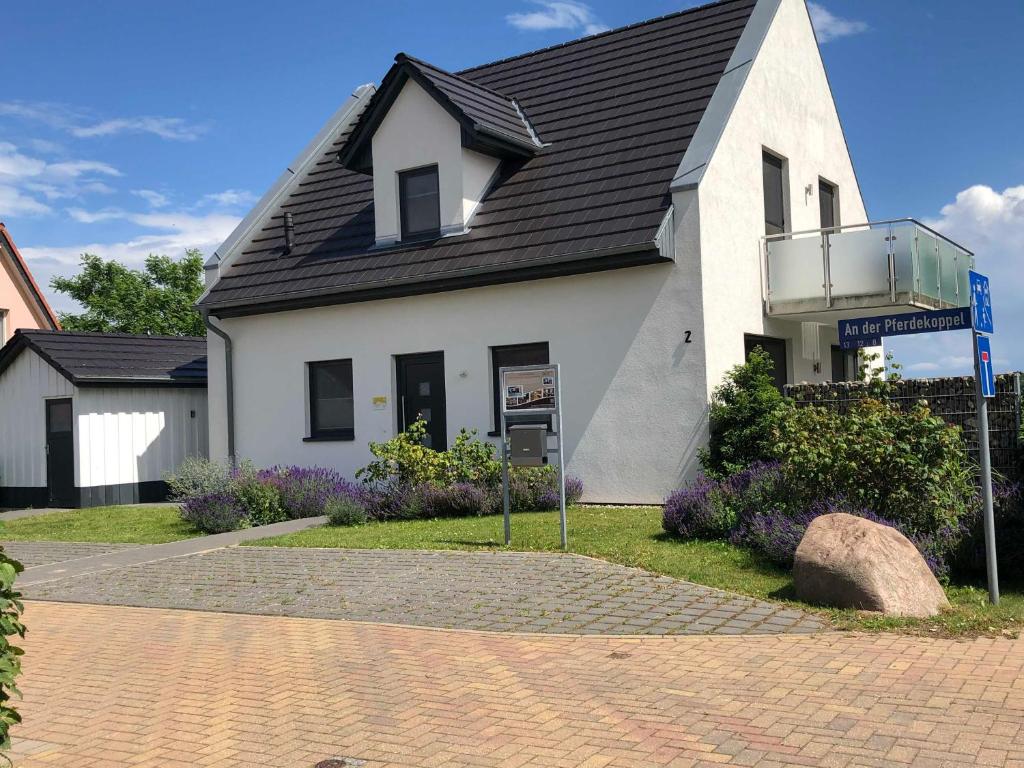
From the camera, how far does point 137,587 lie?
10461 mm

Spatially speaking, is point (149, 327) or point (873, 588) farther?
point (149, 327)

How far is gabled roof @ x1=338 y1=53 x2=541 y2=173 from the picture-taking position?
57.8 ft

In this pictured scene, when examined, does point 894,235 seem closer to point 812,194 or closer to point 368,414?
point 812,194

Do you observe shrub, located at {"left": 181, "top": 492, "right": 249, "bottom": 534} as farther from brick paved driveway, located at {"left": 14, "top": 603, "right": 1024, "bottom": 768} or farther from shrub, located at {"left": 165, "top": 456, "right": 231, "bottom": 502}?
brick paved driveway, located at {"left": 14, "top": 603, "right": 1024, "bottom": 768}

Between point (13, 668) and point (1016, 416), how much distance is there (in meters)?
9.80

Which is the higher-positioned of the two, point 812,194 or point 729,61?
point 729,61

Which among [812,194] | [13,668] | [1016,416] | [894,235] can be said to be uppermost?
[812,194]

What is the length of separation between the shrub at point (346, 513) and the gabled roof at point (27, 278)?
21929 mm

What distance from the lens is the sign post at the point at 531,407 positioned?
37.1 ft

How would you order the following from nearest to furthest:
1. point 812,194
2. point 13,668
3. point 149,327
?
point 13,668 < point 812,194 < point 149,327

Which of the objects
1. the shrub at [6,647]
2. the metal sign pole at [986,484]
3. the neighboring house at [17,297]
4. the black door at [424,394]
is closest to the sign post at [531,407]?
the metal sign pole at [986,484]

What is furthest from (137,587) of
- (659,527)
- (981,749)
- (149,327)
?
(149,327)

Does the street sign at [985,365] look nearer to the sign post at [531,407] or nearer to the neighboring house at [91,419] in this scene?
the sign post at [531,407]

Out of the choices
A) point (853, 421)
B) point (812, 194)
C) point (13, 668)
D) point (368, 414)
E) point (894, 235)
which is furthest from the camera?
point (812, 194)
